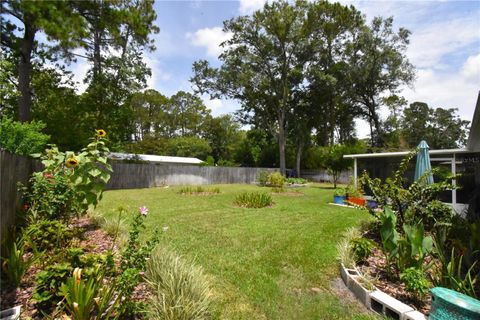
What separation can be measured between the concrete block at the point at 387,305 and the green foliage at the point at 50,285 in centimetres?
303

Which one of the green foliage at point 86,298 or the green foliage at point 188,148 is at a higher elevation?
the green foliage at point 188,148

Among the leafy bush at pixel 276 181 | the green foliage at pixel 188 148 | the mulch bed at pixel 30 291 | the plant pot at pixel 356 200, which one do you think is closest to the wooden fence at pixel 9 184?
the mulch bed at pixel 30 291

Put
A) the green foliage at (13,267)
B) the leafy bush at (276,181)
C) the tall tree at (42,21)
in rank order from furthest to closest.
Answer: the leafy bush at (276,181)
the green foliage at (13,267)
the tall tree at (42,21)

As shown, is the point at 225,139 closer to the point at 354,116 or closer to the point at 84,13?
the point at 354,116

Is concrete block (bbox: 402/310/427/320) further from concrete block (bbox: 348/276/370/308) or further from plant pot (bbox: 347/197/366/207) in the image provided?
plant pot (bbox: 347/197/366/207)

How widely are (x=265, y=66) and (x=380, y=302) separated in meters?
24.0

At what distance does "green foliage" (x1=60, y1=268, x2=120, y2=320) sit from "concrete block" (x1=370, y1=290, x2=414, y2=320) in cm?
258

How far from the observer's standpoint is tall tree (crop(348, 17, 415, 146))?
985 inches

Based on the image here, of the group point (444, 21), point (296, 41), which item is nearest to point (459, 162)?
point (444, 21)

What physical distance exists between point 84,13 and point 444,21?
2.75 metres

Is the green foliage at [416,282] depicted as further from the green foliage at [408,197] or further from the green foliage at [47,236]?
the green foliage at [47,236]

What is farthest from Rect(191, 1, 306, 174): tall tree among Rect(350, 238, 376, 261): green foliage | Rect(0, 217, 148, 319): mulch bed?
Rect(0, 217, 148, 319): mulch bed

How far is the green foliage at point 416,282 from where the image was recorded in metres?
2.95

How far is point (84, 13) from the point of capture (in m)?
1.09
